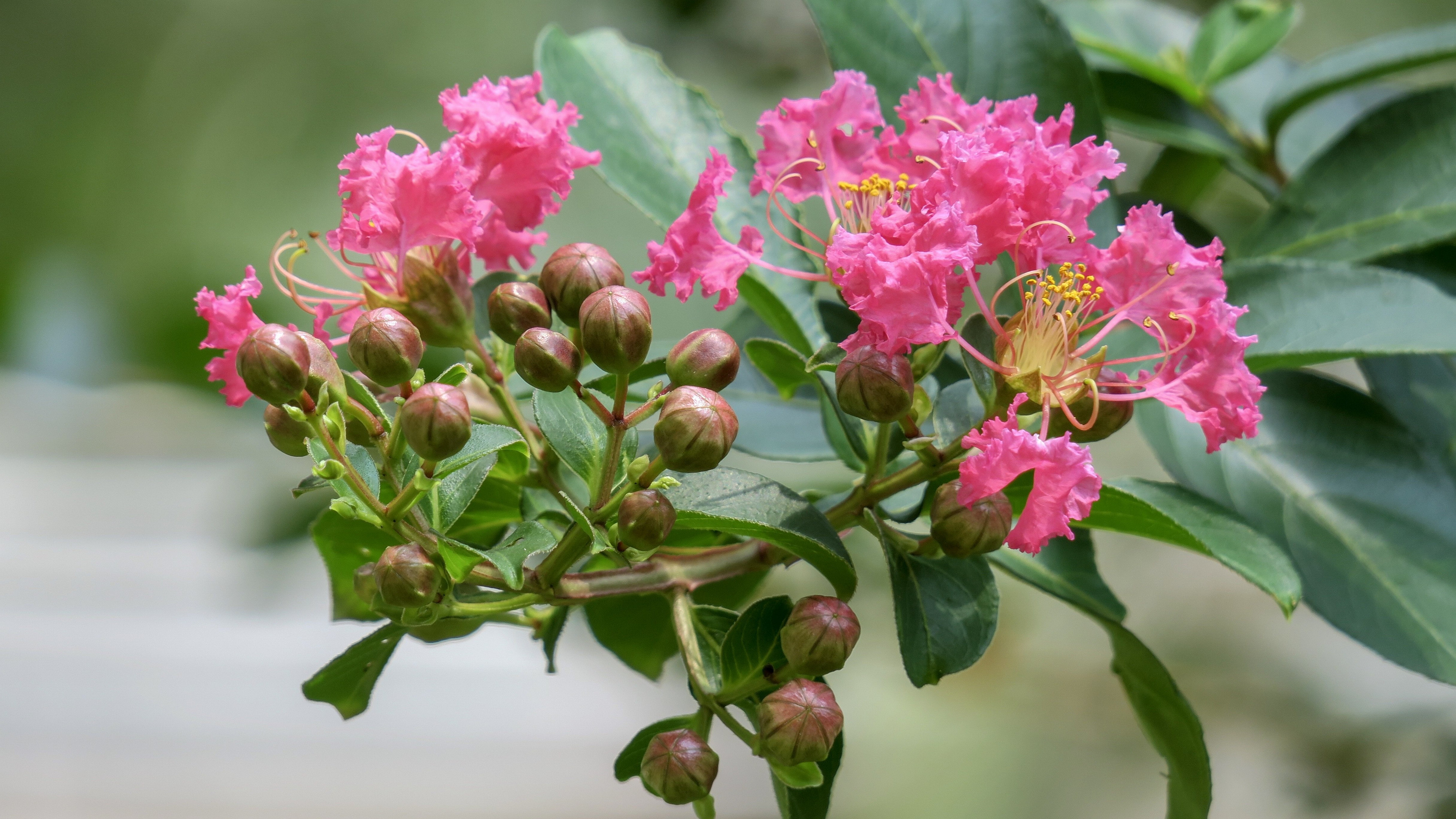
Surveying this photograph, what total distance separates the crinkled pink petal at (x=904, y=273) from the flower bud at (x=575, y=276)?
10 centimetres

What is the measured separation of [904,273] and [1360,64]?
64cm

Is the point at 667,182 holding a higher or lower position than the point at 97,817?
higher

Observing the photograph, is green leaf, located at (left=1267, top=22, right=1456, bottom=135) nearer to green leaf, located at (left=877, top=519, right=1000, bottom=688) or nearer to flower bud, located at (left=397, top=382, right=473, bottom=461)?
green leaf, located at (left=877, top=519, right=1000, bottom=688)

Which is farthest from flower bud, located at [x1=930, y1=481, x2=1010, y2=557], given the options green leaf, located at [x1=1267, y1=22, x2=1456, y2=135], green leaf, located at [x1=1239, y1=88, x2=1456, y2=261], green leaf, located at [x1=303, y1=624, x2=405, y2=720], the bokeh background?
the bokeh background

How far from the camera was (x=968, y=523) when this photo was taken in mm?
432

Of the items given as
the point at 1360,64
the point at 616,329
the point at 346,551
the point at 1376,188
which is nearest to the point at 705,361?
the point at 616,329

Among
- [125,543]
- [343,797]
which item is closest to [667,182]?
[343,797]

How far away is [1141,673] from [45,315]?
7.27 feet

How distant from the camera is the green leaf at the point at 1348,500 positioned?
1.86 ft

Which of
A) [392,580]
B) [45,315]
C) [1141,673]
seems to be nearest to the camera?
[392,580]

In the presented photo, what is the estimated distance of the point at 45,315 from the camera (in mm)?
2119

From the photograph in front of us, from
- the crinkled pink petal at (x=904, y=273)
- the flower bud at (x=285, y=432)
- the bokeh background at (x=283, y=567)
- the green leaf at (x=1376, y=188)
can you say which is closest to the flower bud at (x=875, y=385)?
the crinkled pink petal at (x=904, y=273)

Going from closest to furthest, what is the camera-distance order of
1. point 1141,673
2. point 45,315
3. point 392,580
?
point 392,580 → point 1141,673 → point 45,315

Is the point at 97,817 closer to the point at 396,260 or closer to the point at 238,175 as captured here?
the point at 238,175
